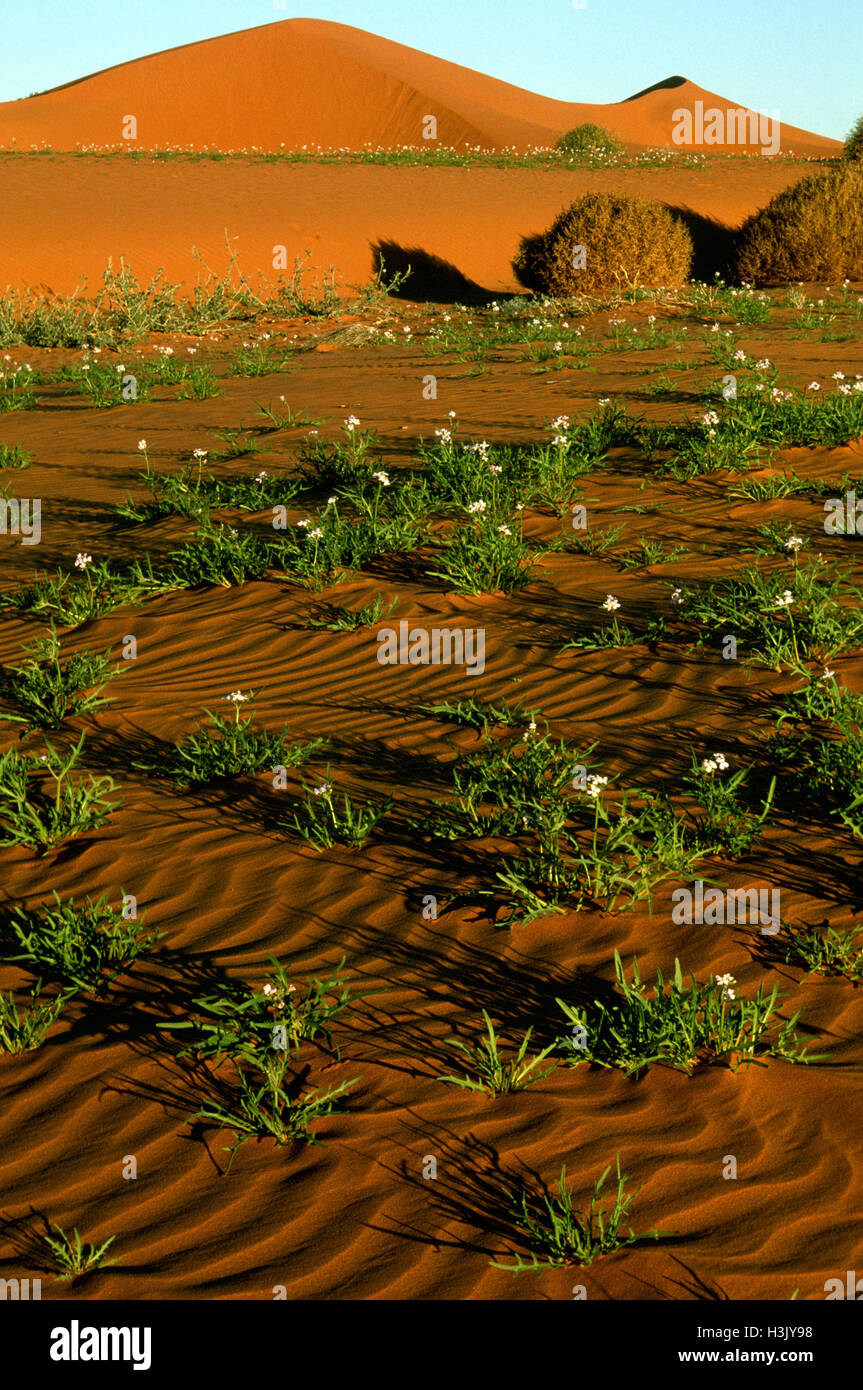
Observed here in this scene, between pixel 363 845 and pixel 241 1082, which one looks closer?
pixel 241 1082

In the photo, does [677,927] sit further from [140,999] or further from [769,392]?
[769,392]

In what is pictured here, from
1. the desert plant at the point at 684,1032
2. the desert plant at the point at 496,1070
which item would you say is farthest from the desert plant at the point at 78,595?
the desert plant at the point at 684,1032

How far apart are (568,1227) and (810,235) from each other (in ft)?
69.8

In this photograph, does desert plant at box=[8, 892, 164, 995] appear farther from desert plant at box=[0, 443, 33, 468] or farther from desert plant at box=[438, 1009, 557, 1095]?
desert plant at box=[0, 443, 33, 468]

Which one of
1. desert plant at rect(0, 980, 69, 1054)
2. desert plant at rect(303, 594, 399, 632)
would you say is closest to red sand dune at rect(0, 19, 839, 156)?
desert plant at rect(303, 594, 399, 632)

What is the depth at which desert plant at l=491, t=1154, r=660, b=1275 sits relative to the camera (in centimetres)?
249

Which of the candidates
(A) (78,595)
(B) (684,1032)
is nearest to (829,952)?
(B) (684,1032)

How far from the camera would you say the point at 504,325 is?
1709 cm

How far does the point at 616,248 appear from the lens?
65.6 feet

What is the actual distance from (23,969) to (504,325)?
15125 millimetres

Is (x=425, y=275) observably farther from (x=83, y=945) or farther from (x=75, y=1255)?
(x=75, y=1255)

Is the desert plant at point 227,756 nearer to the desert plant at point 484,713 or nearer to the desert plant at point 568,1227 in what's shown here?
the desert plant at point 484,713

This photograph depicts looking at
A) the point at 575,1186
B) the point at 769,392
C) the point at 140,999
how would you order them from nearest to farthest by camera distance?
the point at 575,1186 < the point at 140,999 < the point at 769,392
